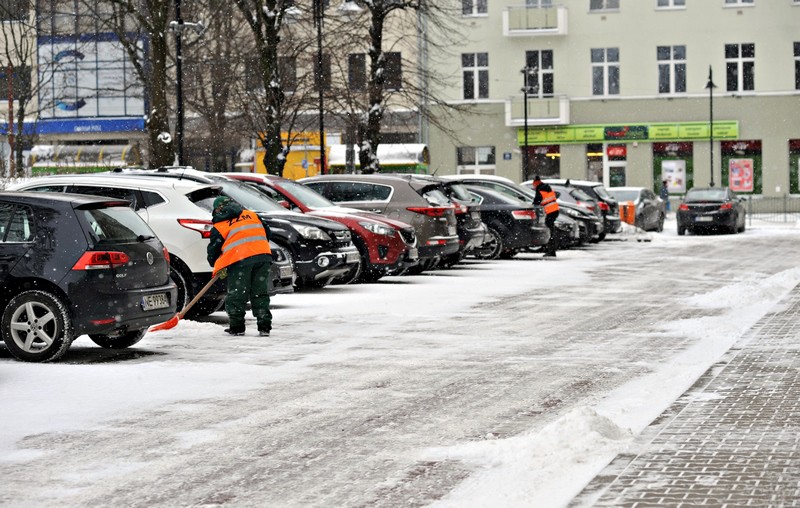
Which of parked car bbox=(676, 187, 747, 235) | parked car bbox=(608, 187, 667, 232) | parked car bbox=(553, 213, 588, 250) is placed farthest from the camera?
parked car bbox=(608, 187, 667, 232)

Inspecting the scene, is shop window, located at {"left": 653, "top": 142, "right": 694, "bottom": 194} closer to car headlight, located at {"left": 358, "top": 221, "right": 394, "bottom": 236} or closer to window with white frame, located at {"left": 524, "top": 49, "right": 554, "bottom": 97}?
window with white frame, located at {"left": 524, "top": 49, "right": 554, "bottom": 97}

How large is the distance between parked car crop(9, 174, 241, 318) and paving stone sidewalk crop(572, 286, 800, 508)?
6.16 m

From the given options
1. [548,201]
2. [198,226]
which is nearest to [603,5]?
[548,201]

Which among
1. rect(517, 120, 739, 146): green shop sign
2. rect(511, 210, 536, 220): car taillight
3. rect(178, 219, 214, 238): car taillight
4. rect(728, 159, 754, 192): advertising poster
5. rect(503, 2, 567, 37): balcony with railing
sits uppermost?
rect(503, 2, 567, 37): balcony with railing

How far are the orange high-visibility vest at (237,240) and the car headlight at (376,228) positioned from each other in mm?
6598

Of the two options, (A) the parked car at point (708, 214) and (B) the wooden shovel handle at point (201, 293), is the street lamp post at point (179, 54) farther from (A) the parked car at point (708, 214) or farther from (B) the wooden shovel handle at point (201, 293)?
(A) the parked car at point (708, 214)

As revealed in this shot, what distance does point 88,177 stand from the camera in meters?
15.3

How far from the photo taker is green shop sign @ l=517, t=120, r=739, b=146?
59.8 m

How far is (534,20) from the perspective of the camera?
201ft

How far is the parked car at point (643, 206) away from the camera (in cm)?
4069

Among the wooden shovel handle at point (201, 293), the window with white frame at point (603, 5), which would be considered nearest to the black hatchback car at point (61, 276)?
the wooden shovel handle at point (201, 293)

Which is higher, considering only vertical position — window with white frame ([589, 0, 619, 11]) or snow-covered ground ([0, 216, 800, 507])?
window with white frame ([589, 0, 619, 11])

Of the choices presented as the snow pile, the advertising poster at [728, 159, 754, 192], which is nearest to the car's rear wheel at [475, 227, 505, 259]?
the snow pile

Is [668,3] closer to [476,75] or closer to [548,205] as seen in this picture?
[476,75]
